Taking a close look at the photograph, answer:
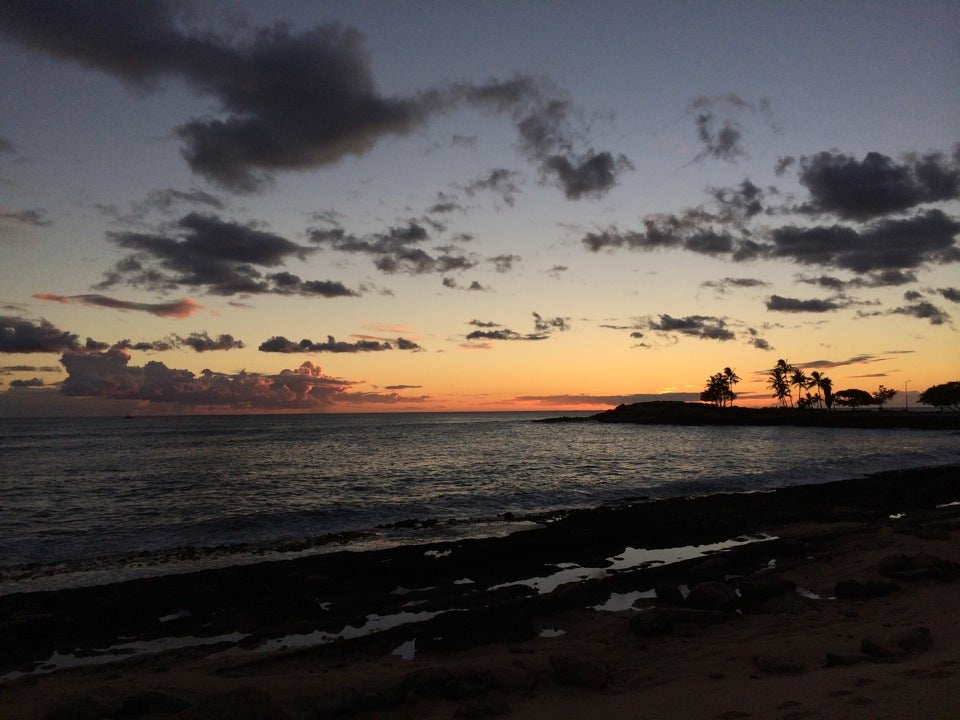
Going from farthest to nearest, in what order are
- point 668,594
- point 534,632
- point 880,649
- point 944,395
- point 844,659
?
1. point 944,395
2. point 668,594
3. point 534,632
4. point 880,649
5. point 844,659

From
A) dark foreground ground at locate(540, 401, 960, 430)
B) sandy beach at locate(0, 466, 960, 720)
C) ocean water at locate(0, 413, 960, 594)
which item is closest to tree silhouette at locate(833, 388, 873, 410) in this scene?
dark foreground ground at locate(540, 401, 960, 430)

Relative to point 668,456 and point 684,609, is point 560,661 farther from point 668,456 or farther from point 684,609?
point 668,456

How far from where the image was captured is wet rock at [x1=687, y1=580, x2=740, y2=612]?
481 inches

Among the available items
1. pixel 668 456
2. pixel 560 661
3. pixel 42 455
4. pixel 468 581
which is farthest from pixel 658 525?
pixel 42 455

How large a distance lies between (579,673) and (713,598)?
5.15 m

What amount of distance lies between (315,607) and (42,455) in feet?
245

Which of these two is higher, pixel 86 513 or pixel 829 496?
pixel 829 496

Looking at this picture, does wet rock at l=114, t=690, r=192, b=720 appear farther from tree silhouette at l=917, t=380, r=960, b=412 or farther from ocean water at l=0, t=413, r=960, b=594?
tree silhouette at l=917, t=380, r=960, b=412

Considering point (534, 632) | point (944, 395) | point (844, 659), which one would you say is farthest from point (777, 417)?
point (844, 659)

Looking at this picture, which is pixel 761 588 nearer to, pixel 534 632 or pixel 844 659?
pixel 844 659

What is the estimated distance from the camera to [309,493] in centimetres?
3528

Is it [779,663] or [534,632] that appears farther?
[534,632]

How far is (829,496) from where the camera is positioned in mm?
29547

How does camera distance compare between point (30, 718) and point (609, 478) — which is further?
point (609, 478)
